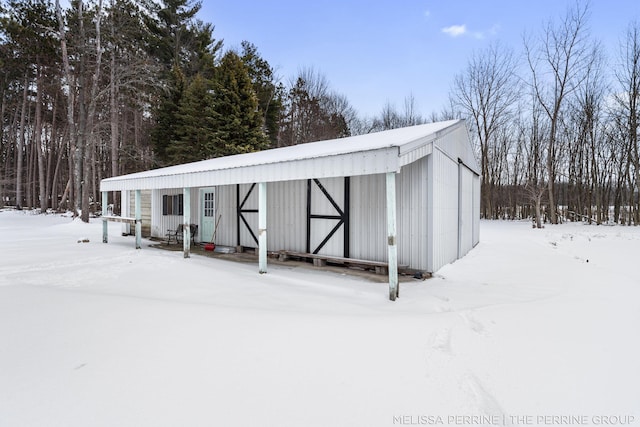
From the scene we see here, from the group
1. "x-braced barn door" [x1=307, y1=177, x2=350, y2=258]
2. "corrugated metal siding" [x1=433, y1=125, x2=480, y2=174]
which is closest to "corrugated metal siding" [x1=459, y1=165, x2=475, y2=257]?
"corrugated metal siding" [x1=433, y1=125, x2=480, y2=174]

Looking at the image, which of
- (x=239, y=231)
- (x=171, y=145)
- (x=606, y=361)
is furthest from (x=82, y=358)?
(x=171, y=145)

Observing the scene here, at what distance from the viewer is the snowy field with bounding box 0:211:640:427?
5.92ft

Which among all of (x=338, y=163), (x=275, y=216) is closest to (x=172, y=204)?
(x=275, y=216)

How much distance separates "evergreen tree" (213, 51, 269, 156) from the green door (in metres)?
7.23

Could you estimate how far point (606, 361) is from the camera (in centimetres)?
240

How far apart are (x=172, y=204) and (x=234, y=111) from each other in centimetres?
794

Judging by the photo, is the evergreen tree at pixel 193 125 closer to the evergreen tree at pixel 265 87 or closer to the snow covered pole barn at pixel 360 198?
the evergreen tree at pixel 265 87

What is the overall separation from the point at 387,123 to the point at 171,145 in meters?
16.7

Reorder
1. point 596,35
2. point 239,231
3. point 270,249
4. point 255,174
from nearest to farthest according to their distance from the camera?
point 255,174, point 270,249, point 239,231, point 596,35

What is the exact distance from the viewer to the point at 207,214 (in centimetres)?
957

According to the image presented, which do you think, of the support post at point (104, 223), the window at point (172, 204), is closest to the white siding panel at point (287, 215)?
the window at point (172, 204)

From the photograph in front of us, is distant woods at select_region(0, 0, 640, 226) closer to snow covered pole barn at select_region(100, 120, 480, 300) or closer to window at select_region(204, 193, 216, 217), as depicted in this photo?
window at select_region(204, 193, 216, 217)

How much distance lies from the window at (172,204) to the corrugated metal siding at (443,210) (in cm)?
830

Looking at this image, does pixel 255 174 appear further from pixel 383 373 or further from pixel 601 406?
pixel 601 406
